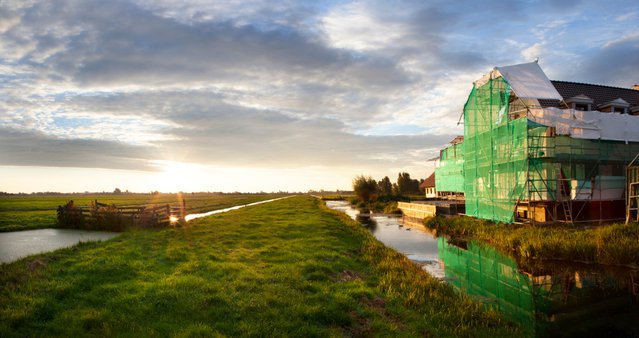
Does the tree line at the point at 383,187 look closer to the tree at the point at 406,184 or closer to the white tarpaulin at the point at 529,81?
the tree at the point at 406,184

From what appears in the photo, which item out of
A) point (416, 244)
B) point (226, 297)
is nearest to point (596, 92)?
point (416, 244)

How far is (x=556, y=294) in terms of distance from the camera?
1216cm

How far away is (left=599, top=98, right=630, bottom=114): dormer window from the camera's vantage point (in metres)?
27.2

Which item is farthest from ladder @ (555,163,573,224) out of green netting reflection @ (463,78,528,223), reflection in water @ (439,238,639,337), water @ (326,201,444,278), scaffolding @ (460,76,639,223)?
reflection in water @ (439,238,639,337)

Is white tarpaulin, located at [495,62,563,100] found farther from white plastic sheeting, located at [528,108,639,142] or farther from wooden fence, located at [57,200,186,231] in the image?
wooden fence, located at [57,200,186,231]

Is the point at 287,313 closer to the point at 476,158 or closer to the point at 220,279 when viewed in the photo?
the point at 220,279

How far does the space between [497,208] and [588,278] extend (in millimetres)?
13785

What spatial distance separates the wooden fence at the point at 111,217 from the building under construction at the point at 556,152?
2517 centimetres

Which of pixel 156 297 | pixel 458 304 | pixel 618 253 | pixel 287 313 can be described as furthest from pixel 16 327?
pixel 618 253

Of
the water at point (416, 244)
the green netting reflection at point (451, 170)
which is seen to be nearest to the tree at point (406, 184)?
the green netting reflection at point (451, 170)

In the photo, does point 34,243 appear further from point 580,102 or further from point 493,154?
point 580,102

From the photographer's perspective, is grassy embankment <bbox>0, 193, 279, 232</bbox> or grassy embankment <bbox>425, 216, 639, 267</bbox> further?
grassy embankment <bbox>0, 193, 279, 232</bbox>

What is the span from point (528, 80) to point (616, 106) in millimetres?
7746

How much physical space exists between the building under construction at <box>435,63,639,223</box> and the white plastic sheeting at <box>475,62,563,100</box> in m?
0.06
